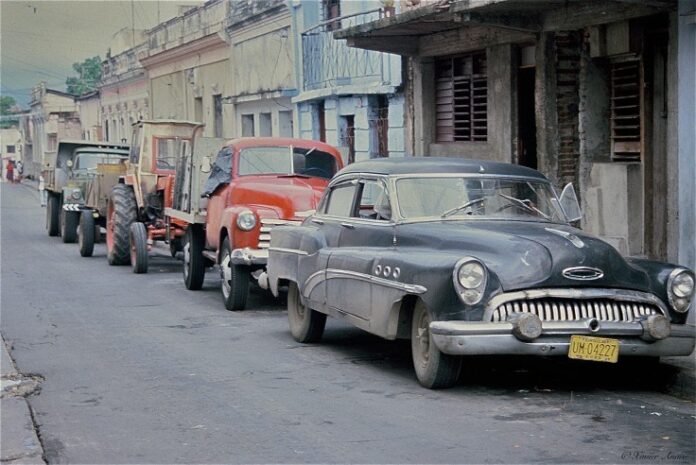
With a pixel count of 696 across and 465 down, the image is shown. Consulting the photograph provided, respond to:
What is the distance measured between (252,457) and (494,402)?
215cm

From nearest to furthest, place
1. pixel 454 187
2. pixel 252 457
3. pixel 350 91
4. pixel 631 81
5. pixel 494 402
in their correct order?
1. pixel 252 457
2. pixel 494 402
3. pixel 454 187
4. pixel 631 81
5. pixel 350 91

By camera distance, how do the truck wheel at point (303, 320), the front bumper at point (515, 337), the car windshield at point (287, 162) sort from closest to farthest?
the front bumper at point (515, 337) → the truck wheel at point (303, 320) → the car windshield at point (287, 162)

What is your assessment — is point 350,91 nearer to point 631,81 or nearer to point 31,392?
point 631,81

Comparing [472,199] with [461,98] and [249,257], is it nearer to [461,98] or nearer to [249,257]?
[249,257]

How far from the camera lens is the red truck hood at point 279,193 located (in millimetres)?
13969

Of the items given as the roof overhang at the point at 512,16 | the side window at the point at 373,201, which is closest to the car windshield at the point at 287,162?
the roof overhang at the point at 512,16

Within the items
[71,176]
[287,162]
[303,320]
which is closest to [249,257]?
[287,162]

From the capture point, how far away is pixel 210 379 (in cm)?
926

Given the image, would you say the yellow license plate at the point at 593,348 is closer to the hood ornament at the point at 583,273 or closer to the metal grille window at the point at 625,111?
the hood ornament at the point at 583,273

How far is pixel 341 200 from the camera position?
1076 centimetres

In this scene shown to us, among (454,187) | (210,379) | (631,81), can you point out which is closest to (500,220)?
(454,187)

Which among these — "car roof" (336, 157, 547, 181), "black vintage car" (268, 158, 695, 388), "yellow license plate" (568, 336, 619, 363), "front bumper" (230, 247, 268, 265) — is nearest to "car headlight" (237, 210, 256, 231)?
"front bumper" (230, 247, 268, 265)

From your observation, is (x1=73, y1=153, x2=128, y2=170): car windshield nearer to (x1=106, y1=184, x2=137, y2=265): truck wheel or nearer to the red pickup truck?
(x1=106, y1=184, x2=137, y2=265): truck wheel

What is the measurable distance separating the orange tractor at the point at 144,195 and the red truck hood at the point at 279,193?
427 cm
